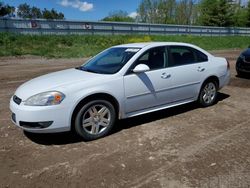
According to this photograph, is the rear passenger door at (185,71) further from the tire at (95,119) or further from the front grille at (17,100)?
the front grille at (17,100)

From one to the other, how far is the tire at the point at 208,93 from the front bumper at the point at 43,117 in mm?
3184

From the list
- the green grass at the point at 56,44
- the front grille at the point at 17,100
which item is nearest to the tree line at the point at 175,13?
the green grass at the point at 56,44

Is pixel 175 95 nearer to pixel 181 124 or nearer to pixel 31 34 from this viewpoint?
pixel 181 124

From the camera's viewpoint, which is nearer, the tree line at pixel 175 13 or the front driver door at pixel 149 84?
the front driver door at pixel 149 84

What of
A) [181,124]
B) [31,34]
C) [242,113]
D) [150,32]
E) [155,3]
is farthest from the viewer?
[155,3]

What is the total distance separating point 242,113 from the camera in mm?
5812

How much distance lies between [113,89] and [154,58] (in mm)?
1184

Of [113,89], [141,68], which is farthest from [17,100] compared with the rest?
[141,68]

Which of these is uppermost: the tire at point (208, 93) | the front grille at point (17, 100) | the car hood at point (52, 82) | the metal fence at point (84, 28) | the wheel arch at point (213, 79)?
the metal fence at point (84, 28)

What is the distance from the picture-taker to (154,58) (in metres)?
5.29

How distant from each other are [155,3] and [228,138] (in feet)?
216

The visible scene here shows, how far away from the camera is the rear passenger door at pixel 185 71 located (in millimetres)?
5441

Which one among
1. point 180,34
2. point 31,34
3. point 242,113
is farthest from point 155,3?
point 242,113

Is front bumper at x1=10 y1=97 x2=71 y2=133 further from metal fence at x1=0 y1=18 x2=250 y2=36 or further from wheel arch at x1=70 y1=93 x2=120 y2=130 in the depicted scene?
metal fence at x1=0 y1=18 x2=250 y2=36
